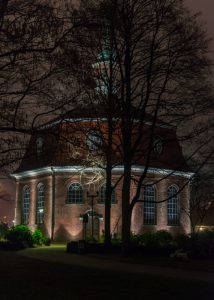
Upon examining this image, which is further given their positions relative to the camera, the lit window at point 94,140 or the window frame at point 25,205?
the window frame at point 25,205

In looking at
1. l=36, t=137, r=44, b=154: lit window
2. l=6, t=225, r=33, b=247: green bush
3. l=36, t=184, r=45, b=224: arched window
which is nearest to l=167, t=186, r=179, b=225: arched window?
l=36, t=184, r=45, b=224: arched window

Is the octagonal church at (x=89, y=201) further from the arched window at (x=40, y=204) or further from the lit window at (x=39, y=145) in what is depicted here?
the lit window at (x=39, y=145)

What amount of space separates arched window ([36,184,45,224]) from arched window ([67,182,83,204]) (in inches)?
125

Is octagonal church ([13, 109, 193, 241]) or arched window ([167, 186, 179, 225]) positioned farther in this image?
arched window ([167, 186, 179, 225])

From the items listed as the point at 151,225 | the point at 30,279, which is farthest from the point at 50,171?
the point at 30,279

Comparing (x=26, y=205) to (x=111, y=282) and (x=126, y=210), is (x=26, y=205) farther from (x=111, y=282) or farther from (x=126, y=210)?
(x=111, y=282)

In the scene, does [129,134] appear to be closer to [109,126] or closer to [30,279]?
[109,126]

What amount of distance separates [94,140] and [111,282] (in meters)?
15.1

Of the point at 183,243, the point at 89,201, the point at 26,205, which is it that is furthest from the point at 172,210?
the point at 183,243

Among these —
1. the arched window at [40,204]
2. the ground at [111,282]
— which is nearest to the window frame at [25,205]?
the arched window at [40,204]

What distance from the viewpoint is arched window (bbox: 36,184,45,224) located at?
53.9 meters

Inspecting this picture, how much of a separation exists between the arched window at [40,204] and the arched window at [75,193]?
10.4 feet

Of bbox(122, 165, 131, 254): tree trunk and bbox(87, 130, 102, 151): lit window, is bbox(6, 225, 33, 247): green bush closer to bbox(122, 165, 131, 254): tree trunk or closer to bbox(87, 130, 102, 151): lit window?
bbox(87, 130, 102, 151): lit window

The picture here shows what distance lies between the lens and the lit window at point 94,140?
28409 millimetres
